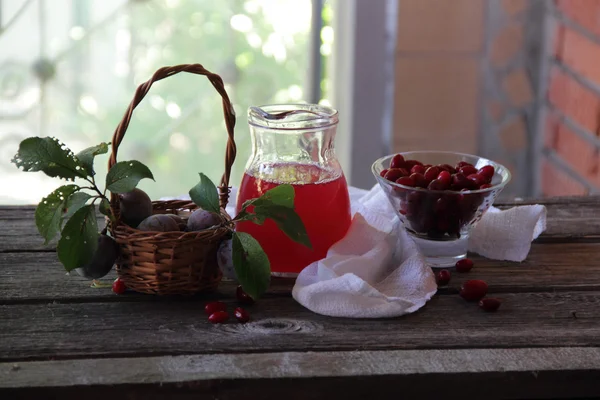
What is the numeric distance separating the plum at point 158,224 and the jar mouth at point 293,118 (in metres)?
0.18

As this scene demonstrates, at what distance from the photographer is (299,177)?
109 cm

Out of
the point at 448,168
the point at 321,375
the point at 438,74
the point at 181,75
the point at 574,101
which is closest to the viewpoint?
the point at 321,375

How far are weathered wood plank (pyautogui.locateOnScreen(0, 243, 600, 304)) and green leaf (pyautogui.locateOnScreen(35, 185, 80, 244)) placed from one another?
11 centimetres

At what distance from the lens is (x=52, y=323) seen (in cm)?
95

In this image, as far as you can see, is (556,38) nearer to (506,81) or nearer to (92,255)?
(506,81)

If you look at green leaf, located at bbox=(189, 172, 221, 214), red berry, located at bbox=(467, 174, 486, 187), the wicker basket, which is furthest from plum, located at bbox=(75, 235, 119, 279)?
red berry, located at bbox=(467, 174, 486, 187)

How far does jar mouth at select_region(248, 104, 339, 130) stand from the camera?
108 centimetres

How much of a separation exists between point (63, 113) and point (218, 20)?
1.84 feet

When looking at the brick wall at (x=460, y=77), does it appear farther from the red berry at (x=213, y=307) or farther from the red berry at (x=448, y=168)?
the red berry at (x=213, y=307)

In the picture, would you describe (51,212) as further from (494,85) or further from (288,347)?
(494,85)

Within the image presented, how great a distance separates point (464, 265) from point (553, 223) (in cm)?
30

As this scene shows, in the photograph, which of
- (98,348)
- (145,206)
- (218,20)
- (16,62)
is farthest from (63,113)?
(98,348)

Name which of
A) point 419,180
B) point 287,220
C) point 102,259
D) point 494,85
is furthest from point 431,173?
point 494,85

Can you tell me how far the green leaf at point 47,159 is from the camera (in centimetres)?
95
